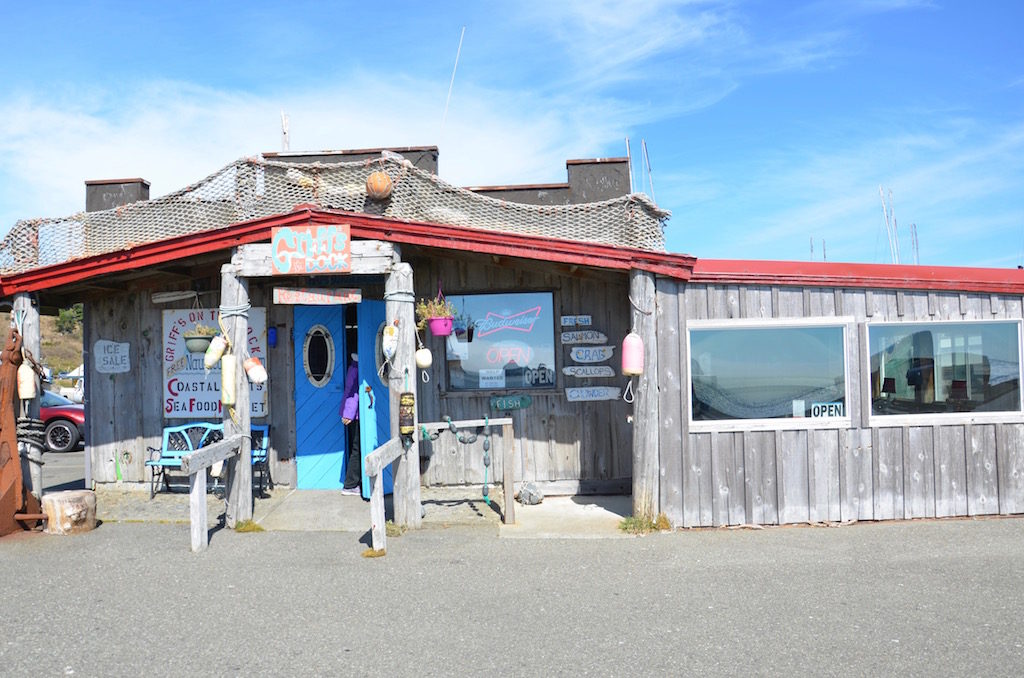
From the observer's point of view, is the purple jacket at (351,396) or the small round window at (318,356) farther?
the small round window at (318,356)

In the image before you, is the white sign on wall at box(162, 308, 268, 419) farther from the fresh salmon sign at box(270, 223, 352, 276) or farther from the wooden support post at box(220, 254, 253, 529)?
the fresh salmon sign at box(270, 223, 352, 276)

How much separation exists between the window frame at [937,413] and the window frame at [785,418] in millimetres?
159

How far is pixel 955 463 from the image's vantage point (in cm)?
784

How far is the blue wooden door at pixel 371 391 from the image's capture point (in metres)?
8.88

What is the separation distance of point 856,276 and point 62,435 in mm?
15073

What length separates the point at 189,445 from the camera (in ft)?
31.3

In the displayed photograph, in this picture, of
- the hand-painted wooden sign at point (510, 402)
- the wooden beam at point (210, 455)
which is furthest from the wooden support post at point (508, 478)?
the wooden beam at point (210, 455)

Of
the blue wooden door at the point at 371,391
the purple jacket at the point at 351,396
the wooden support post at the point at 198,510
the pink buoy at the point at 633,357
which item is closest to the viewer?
the wooden support post at the point at 198,510

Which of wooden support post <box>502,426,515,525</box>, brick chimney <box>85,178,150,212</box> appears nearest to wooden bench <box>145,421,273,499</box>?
wooden support post <box>502,426,515,525</box>

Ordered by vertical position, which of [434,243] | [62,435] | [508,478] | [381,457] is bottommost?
[62,435]

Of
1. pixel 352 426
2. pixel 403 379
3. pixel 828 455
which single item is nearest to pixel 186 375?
pixel 352 426

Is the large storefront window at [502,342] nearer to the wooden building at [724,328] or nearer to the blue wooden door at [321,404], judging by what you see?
the wooden building at [724,328]

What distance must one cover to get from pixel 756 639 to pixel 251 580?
376 centimetres

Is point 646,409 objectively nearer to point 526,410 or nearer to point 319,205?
point 526,410
